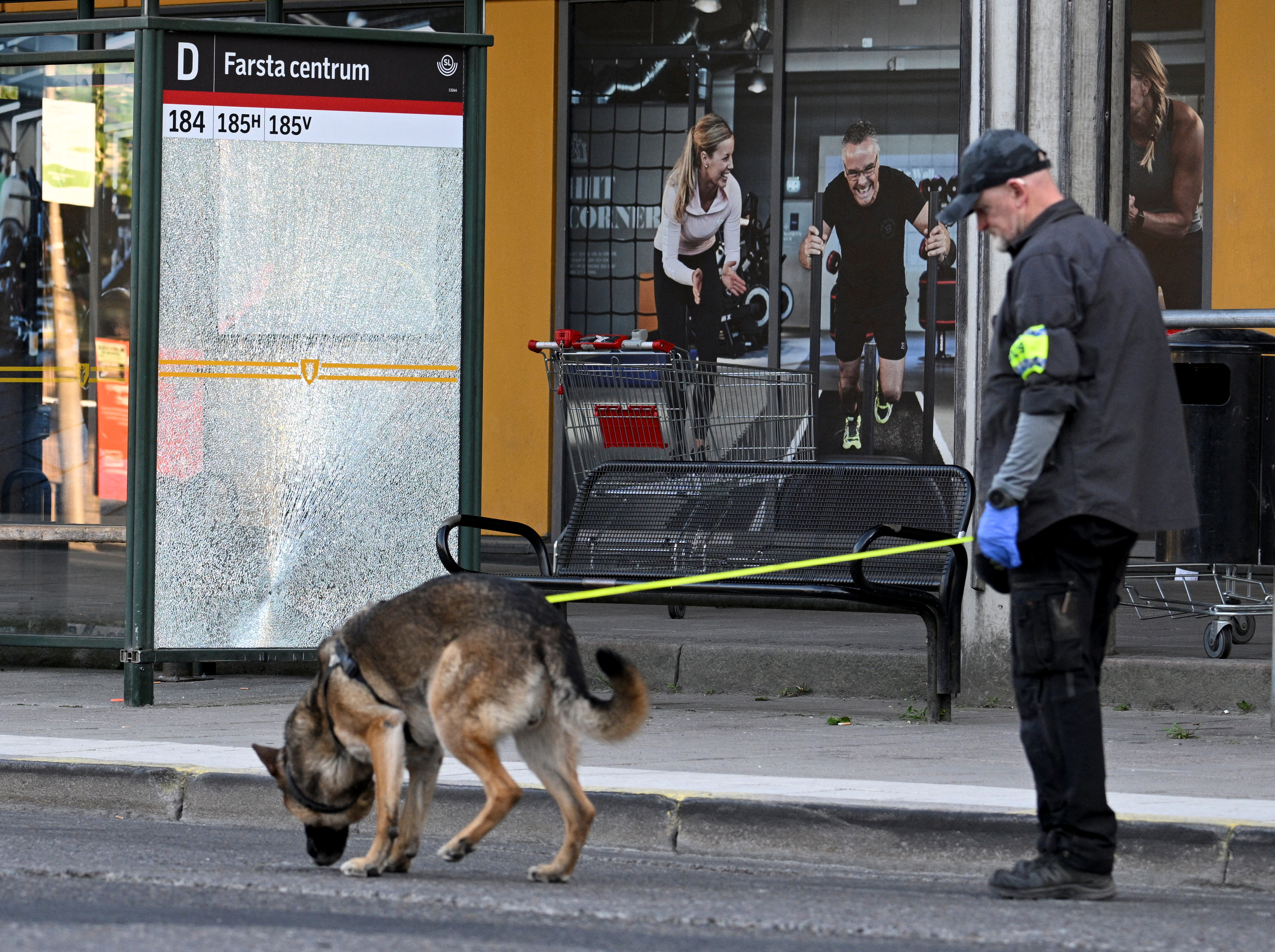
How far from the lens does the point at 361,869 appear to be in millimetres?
5160

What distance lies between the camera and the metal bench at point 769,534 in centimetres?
782

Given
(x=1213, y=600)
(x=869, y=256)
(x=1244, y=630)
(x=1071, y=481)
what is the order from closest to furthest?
(x=1071, y=481) → (x=1244, y=630) → (x=1213, y=600) → (x=869, y=256)

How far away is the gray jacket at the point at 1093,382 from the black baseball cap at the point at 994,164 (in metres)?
0.18

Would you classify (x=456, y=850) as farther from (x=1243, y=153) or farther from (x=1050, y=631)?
(x=1243, y=153)

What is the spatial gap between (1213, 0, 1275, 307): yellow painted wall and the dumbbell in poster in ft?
20.2

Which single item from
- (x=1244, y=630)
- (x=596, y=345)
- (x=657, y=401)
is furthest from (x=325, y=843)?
(x=1244, y=630)

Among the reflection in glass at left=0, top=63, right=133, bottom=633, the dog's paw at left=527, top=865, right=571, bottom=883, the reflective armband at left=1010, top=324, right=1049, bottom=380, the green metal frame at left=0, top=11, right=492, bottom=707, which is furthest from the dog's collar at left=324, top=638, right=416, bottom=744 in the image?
the reflection in glass at left=0, top=63, right=133, bottom=633

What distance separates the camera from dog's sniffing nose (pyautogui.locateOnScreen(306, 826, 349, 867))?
207 inches

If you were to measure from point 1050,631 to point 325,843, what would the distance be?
2157 millimetres

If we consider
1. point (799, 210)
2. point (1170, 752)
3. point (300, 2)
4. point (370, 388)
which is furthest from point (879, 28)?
point (1170, 752)

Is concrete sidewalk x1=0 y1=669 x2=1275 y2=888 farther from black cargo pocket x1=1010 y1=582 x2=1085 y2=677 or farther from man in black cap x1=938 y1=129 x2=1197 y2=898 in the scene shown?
black cargo pocket x1=1010 y1=582 x2=1085 y2=677

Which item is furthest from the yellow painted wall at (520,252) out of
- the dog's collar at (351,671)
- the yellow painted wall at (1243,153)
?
the dog's collar at (351,671)

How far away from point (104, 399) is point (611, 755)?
479 cm

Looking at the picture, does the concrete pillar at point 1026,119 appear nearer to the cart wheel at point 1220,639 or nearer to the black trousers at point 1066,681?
the cart wheel at point 1220,639
